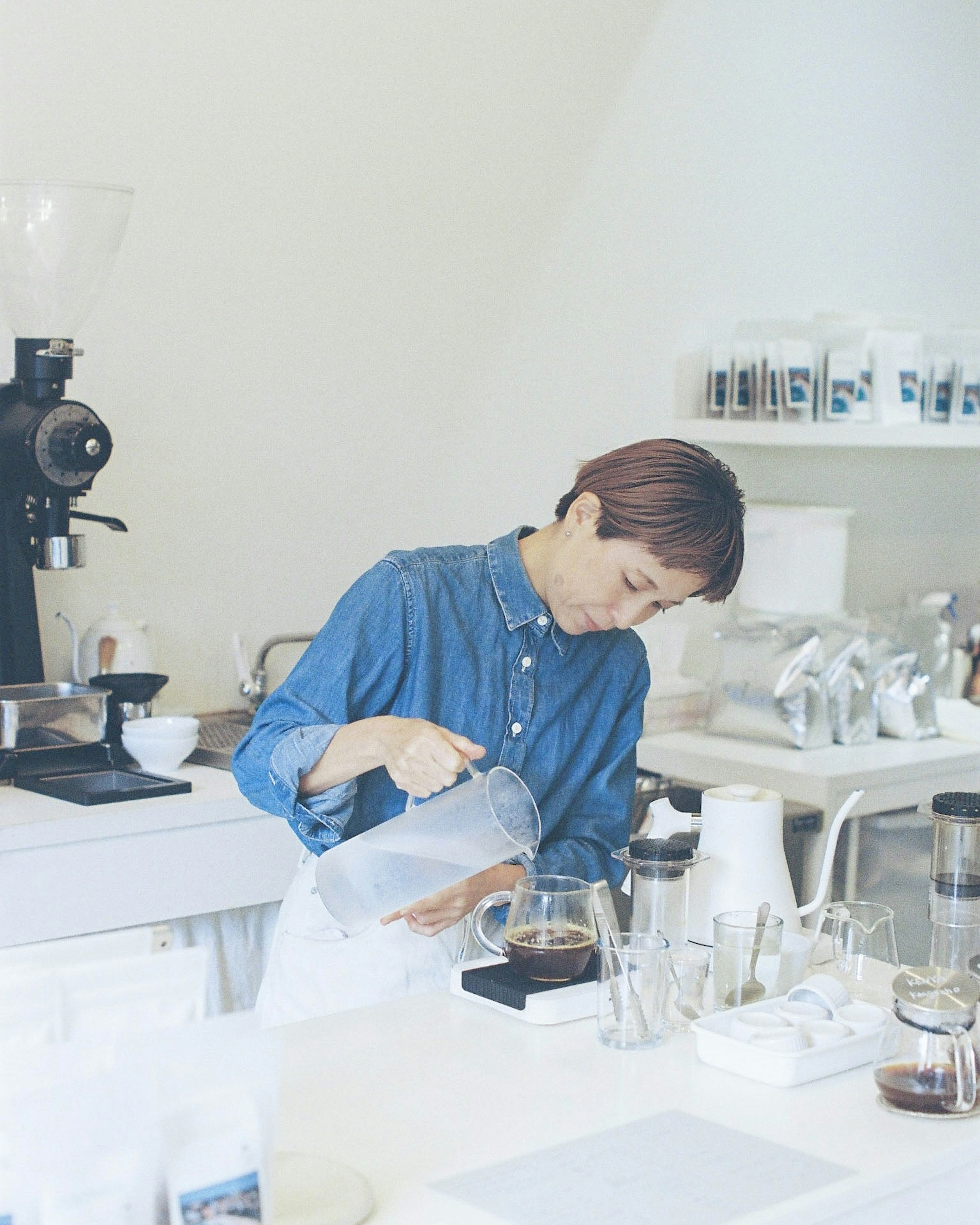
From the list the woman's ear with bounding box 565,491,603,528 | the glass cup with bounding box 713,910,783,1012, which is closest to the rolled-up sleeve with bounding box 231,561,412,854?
the woman's ear with bounding box 565,491,603,528

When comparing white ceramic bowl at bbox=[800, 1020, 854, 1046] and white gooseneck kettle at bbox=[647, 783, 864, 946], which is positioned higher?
white gooseneck kettle at bbox=[647, 783, 864, 946]

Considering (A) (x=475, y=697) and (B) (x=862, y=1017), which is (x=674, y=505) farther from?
(B) (x=862, y=1017)

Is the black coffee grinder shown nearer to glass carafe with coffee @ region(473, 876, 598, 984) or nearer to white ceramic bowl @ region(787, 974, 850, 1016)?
glass carafe with coffee @ region(473, 876, 598, 984)

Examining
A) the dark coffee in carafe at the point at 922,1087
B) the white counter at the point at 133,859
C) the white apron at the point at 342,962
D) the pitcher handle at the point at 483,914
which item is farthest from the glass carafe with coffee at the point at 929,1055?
the white counter at the point at 133,859

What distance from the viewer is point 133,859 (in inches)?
99.1

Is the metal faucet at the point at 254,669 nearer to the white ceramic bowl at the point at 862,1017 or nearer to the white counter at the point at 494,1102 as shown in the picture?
the white counter at the point at 494,1102

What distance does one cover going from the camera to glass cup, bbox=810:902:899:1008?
167cm

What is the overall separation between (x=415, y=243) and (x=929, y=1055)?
8.38 ft

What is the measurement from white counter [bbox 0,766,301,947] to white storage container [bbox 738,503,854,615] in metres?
1.59

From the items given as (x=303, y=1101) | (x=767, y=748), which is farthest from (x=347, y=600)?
(x=767, y=748)

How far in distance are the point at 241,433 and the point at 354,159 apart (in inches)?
A: 26.8

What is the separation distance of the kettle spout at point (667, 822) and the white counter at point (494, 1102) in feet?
1.00

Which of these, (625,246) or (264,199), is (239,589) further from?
(625,246)

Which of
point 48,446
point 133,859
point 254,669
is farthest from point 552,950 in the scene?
point 254,669
